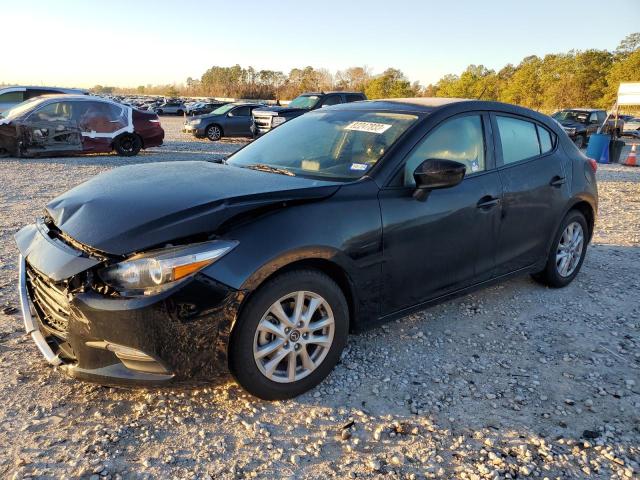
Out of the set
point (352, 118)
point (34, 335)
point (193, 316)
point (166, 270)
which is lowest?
point (34, 335)

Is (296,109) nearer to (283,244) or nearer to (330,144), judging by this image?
(330,144)

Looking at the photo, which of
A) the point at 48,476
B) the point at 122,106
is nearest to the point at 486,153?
the point at 48,476

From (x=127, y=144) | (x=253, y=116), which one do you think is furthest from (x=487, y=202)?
(x=253, y=116)

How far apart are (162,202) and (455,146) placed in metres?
2.07

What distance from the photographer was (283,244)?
255cm

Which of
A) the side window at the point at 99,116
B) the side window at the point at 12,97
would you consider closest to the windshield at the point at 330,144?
the side window at the point at 99,116

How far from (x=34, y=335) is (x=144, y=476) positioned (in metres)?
1.05

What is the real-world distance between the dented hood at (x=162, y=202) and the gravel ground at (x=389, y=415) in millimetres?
842

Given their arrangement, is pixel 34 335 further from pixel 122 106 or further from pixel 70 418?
pixel 122 106

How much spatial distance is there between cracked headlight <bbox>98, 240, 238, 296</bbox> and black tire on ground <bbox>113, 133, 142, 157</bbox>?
11.8 metres

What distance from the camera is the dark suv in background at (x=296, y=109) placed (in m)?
17.9

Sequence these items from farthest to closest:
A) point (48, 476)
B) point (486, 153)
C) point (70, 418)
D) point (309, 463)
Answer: point (486, 153) < point (70, 418) < point (309, 463) < point (48, 476)

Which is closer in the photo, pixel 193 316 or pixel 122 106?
pixel 193 316

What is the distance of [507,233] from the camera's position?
12.5 ft
